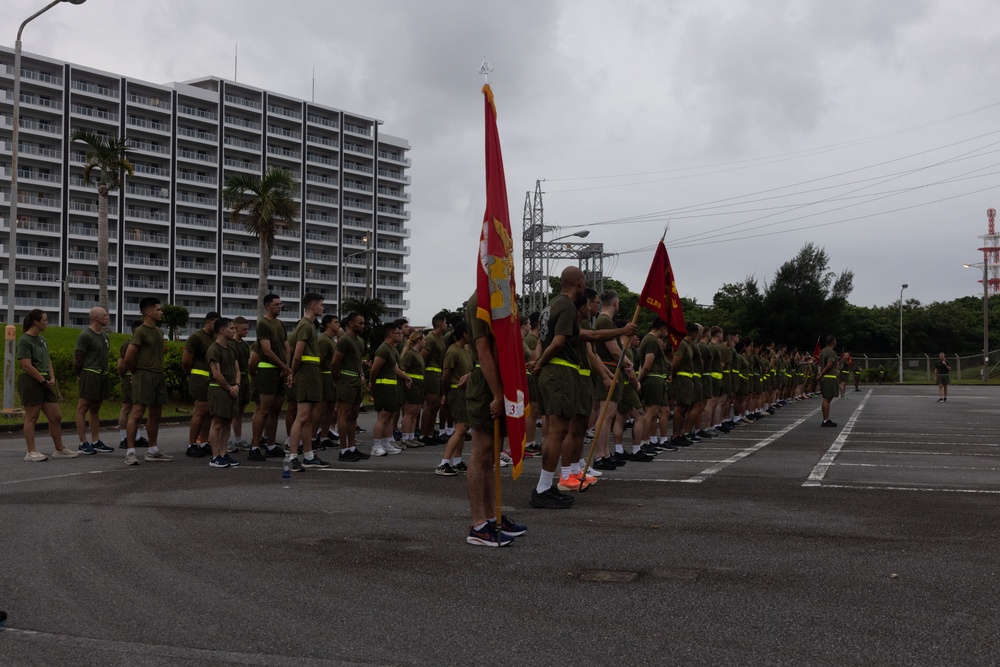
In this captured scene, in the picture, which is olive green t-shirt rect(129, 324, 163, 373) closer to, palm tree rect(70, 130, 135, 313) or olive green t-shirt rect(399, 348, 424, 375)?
olive green t-shirt rect(399, 348, 424, 375)

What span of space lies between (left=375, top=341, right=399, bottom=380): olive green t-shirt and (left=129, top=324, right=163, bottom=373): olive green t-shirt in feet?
9.60

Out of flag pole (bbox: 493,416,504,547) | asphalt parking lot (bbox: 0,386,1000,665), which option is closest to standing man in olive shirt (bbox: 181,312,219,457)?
asphalt parking lot (bbox: 0,386,1000,665)

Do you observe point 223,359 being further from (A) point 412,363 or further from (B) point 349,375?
(A) point 412,363

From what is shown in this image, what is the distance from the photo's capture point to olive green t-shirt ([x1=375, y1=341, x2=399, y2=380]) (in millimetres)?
13273

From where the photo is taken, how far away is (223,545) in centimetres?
624

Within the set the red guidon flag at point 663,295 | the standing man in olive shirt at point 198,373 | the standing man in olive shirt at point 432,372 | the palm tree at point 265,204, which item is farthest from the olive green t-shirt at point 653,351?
the palm tree at point 265,204

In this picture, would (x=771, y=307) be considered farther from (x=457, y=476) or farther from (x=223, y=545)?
(x=223, y=545)

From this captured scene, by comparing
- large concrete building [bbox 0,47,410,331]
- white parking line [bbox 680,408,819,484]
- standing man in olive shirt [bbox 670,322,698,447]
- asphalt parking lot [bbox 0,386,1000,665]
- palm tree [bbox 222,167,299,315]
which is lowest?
white parking line [bbox 680,408,819,484]

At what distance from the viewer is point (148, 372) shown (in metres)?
12.1

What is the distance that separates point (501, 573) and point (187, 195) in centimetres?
9410

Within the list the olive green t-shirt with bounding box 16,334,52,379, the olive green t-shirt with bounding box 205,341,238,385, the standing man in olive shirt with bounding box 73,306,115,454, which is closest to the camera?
the olive green t-shirt with bounding box 205,341,238,385

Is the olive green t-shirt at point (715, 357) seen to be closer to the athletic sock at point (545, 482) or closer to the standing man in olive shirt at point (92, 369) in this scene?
the athletic sock at point (545, 482)

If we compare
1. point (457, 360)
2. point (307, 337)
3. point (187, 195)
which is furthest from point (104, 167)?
point (187, 195)

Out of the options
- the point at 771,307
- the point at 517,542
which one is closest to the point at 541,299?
the point at 771,307
